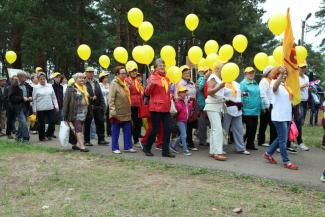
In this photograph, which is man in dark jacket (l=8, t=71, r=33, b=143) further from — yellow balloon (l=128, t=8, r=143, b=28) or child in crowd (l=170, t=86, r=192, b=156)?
child in crowd (l=170, t=86, r=192, b=156)

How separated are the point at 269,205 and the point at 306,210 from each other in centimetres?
45

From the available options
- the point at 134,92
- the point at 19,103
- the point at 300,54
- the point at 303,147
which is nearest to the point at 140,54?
the point at 134,92

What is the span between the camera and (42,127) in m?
11.6

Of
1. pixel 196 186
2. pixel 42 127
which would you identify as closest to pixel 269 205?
pixel 196 186

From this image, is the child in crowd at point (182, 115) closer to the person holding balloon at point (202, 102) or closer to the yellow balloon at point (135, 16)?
the person holding balloon at point (202, 102)

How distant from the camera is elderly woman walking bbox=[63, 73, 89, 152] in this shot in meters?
9.70

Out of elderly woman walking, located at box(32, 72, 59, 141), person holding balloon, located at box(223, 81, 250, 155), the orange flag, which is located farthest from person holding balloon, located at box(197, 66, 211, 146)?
elderly woman walking, located at box(32, 72, 59, 141)

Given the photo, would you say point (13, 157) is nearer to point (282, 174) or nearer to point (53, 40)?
point (282, 174)

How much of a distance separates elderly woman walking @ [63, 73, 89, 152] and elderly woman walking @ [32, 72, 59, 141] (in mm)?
1863

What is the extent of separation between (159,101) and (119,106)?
105 centimetres

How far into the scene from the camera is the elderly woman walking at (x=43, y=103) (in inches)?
452

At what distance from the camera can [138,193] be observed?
249 inches

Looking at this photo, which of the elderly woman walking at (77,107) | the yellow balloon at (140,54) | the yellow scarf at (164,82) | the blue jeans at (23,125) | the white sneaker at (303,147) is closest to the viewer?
the yellow scarf at (164,82)

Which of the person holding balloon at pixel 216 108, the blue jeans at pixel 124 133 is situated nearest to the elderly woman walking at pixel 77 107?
the blue jeans at pixel 124 133
